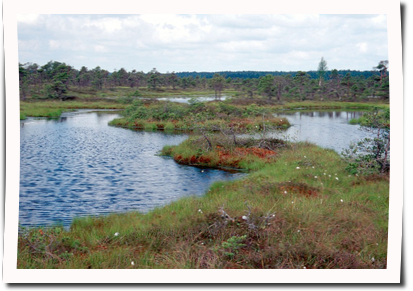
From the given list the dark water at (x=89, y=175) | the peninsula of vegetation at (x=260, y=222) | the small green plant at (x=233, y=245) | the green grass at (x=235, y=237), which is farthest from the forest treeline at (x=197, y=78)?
the small green plant at (x=233, y=245)

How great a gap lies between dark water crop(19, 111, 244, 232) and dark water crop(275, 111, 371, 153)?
134 inches

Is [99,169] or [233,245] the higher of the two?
[99,169]

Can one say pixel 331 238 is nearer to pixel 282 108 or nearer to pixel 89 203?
pixel 89 203

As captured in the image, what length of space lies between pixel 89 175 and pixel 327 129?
8475mm

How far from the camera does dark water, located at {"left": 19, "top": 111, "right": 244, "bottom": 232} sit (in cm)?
710

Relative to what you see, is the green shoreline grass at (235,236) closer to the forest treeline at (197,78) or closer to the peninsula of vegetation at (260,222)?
the peninsula of vegetation at (260,222)

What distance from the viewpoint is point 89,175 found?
9.33m

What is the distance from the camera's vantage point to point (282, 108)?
1788cm

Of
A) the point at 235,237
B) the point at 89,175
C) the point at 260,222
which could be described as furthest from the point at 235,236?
the point at 89,175

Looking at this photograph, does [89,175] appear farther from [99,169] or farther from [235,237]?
[235,237]

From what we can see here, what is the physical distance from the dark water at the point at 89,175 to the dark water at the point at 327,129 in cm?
341

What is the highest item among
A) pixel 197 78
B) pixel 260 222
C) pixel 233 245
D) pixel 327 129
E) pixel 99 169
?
pixel 197 78

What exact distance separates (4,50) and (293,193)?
15.2ft

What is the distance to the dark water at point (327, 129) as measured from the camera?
1157 centimetres
